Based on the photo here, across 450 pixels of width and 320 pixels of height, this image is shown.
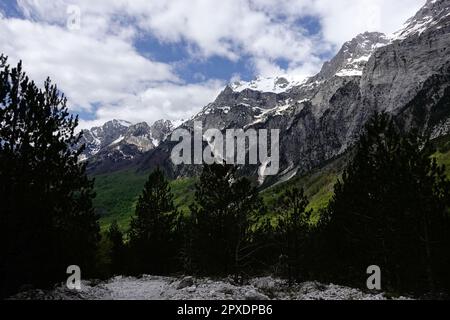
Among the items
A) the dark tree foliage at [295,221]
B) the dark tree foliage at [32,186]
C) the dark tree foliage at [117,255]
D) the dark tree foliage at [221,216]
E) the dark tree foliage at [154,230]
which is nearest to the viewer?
the dark tree foliage at [32,186]

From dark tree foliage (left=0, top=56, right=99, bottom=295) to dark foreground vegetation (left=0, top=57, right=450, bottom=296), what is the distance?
6 centimetres

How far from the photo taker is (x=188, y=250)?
47562mm

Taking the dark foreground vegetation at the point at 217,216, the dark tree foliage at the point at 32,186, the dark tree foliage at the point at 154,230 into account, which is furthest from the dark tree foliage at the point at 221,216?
the dark tree foliage at the point at 32,186

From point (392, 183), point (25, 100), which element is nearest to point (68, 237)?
point (25, 100)

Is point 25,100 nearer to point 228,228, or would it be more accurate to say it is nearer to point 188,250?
point 228,228

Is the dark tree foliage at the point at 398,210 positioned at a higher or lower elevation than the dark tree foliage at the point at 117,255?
higher

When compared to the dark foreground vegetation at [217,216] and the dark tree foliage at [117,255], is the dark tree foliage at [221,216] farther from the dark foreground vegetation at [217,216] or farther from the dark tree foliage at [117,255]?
the dark tree foliage at [117,255]

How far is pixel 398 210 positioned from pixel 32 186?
2509 centimetres

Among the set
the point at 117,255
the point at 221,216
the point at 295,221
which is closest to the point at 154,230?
the point at 117,255

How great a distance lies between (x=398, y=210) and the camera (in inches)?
1188

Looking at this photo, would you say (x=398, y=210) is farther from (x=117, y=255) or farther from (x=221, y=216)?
(x=117, y=255)

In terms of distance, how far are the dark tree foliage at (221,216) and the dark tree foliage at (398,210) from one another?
10332 millimetres

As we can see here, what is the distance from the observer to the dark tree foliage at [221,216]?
4153 cm
